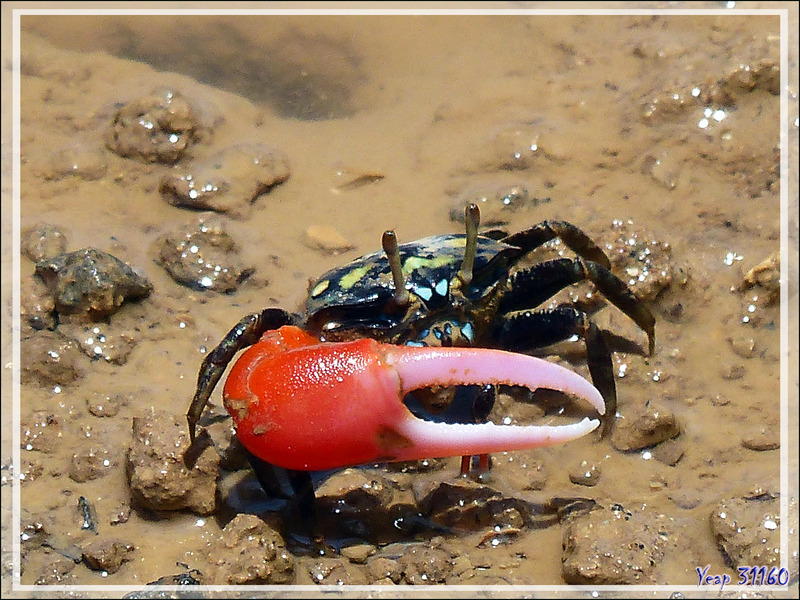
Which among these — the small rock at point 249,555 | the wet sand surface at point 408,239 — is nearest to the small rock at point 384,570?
the wet sand surface at point 408,239

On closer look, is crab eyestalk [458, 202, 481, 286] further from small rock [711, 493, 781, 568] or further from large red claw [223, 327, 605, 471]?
small rock [711, 493, 781, 568]

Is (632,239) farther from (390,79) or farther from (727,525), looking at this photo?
(390,79)

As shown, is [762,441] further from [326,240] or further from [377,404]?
[326,240]

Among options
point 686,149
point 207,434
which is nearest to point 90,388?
point 207,434

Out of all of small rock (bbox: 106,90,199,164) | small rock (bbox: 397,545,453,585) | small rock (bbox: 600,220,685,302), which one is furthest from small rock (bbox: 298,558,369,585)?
small rock (bbox: 106,90,199,164)

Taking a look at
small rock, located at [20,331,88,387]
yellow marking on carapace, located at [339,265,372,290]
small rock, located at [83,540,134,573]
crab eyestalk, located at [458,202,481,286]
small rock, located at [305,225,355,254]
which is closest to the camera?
small rock, located at [83,540,134,573]

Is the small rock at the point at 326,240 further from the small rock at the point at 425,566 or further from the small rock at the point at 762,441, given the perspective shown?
the small rock at the point at 762,441

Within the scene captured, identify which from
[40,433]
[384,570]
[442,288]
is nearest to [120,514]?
[40,433]
